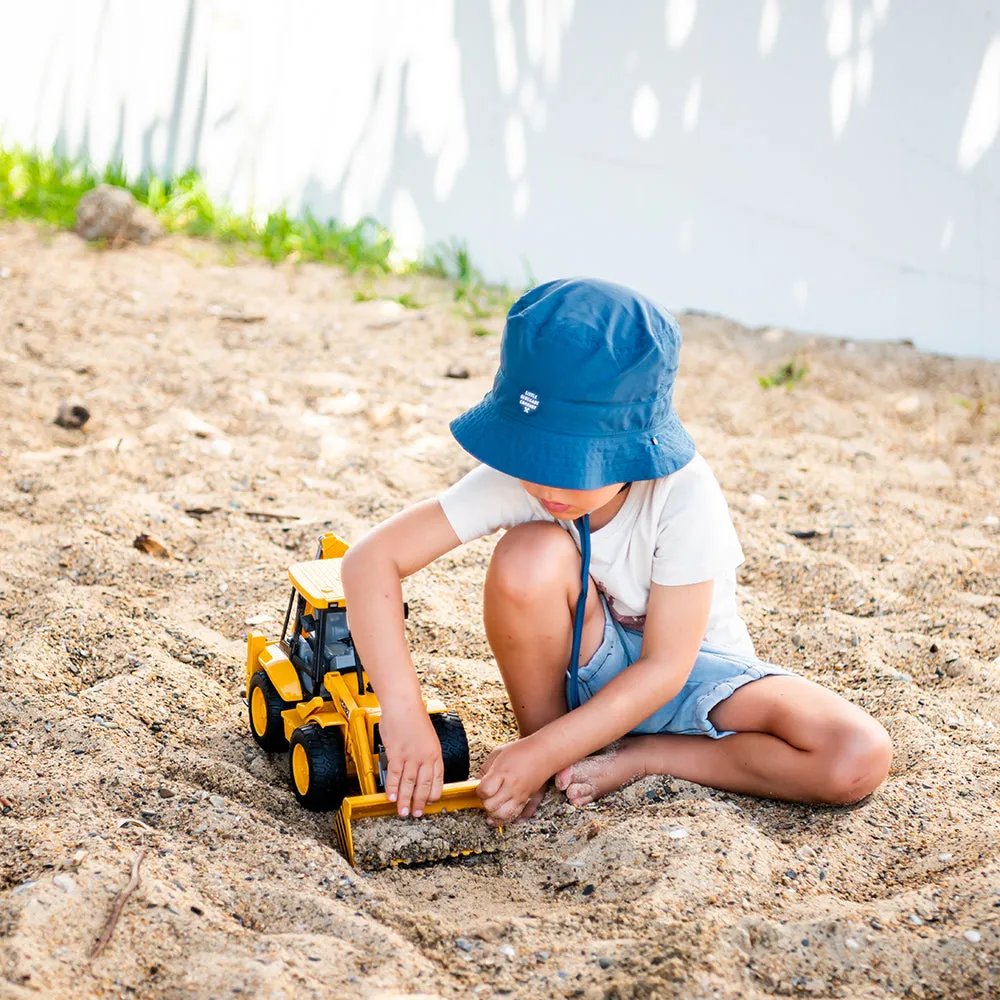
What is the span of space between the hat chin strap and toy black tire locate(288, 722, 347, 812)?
42cm

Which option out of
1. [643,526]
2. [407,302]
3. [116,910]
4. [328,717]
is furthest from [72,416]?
[116,910]

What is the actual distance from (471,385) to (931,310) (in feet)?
5.94

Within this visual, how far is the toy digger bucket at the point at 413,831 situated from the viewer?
5.90 ft

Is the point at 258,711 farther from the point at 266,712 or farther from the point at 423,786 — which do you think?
the point at 423,786

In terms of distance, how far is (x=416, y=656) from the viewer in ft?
8.13

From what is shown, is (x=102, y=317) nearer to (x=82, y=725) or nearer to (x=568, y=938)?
(x=82, y=725)

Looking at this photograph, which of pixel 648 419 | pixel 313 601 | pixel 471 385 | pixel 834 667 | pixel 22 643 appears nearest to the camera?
pixel 648 419

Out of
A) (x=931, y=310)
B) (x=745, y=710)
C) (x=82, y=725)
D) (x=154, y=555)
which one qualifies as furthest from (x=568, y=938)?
(x=931, y=310)

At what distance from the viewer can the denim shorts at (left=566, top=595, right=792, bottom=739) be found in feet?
6.75

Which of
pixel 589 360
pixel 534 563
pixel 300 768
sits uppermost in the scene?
pixel 589 360

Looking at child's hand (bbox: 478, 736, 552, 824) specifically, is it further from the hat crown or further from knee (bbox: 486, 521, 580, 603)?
the hat crown

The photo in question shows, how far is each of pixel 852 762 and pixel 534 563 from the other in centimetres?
62

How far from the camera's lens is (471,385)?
407 centimetres

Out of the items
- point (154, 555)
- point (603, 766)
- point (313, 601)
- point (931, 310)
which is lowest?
point (154, 555)
